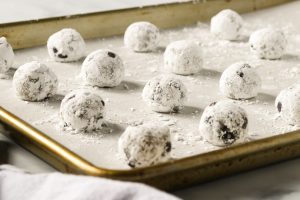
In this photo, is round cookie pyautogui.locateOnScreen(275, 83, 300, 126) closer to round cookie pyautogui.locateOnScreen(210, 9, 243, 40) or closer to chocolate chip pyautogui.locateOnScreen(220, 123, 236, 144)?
chocolate chip pyautogui.locateOnScreen(220, 123, 236, 144)

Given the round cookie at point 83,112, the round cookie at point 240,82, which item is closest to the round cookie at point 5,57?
the round cookie at point 83,112

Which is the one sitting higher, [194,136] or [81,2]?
[81,2]

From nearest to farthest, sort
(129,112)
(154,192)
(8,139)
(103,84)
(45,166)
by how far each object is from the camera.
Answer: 1. (154,192)
2. (45,166)
3. (8,139)
4. (129,112)
5. (103,84)

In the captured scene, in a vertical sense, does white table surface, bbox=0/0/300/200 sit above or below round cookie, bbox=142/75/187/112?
below

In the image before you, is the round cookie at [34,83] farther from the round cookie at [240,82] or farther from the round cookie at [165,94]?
the round cookie at [240,82]

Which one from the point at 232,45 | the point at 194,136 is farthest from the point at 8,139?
the point at 232,45

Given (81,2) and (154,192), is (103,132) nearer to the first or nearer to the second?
(154,192)

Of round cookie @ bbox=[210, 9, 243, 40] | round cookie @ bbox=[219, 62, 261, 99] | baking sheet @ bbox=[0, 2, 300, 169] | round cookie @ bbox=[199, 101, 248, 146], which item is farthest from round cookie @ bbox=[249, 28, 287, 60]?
round cookie @ bbox=[199, 101, 248, 146]
